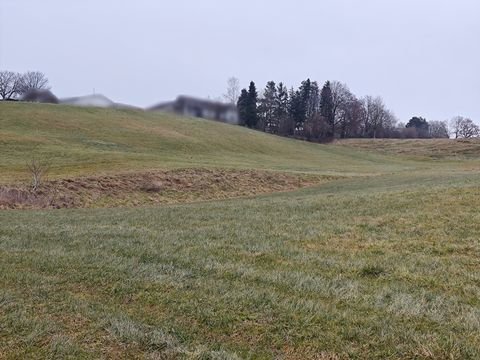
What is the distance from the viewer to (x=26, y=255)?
7652 millimetres

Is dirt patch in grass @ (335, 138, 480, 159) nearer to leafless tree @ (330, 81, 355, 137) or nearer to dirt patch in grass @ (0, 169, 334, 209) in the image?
leafless tree @ (330, 81, 355, 137)

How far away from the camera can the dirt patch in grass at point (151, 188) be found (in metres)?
21.5

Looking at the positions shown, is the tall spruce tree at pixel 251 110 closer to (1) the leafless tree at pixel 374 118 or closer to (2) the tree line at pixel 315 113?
(2) the tree line at pixel 315 113

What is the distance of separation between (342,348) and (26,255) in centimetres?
586

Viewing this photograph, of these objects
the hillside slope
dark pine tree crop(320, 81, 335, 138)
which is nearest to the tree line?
dark pine tree crop(320, 81, 335, 138)

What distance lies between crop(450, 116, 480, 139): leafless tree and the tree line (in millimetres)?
→ 18497

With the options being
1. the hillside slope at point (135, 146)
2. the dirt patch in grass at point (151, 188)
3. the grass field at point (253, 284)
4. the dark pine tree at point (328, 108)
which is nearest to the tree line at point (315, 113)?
the dark pine tree at point (328, 108)

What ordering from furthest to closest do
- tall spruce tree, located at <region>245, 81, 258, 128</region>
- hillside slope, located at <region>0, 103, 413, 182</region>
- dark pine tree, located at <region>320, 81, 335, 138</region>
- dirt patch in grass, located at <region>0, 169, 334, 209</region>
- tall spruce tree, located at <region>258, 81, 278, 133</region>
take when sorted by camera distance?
dark pine tree, located at <region>320, 81, 335, 138</region> < tall spruce tree, located at <region>258, 81, 278, 133</region> < tall spruce tree, located at <region>245, 81, 258, 128</region> < hillside slope, located at <region>0, 103, 413, 182</region> < dirt patch in grass, located at <region>0, 169, 334, 209</region>

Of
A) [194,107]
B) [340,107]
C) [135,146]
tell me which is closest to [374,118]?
[340,107]

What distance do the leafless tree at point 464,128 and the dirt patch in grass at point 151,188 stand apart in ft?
350

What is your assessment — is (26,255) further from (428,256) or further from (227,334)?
(428,256)

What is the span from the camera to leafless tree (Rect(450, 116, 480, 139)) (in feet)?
410

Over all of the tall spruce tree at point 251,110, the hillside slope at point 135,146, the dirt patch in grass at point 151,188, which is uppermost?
the tall spruce tree at point 251,110

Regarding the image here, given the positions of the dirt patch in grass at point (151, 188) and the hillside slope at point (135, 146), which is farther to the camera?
the hillside slope at point (135, 146)
